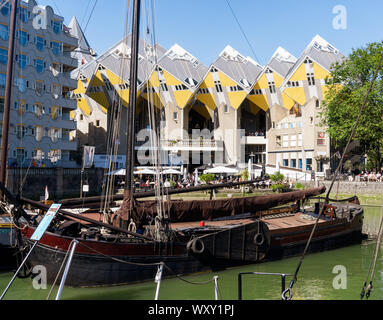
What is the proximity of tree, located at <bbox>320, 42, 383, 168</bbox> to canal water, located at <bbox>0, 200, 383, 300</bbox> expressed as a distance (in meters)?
25.2

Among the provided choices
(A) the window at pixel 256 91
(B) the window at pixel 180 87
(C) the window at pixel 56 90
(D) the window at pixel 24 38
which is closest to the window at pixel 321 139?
(A) the window at pixel 256 91

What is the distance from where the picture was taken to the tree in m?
39.3

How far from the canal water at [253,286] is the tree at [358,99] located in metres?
25.2

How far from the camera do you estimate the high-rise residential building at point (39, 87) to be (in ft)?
119

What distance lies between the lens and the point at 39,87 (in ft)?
132

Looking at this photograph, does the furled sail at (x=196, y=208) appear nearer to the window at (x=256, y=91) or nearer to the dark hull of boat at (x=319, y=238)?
the dark hull of boat at (x=319, y=238)

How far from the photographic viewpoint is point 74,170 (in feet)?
134

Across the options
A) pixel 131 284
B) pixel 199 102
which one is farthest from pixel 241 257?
pixel 199 102

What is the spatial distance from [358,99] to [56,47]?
3047 cm

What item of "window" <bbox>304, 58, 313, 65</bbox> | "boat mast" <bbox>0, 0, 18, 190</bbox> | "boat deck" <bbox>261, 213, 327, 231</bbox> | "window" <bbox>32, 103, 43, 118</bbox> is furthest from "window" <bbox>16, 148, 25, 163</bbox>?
"window" <bbox>304, 58, 313, 65</bbox>

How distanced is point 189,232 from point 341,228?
9197mm

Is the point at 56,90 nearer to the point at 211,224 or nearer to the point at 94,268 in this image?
the point at 211,224

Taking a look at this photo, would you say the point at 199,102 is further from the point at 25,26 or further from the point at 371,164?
the point at 25,26
